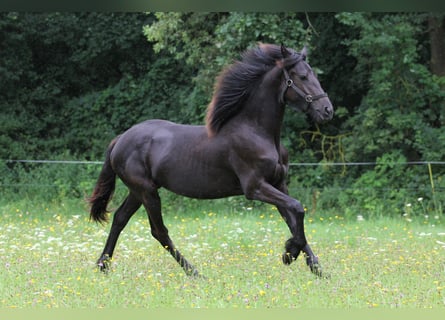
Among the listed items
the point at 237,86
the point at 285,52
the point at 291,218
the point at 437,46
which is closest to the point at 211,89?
the point at 437,46

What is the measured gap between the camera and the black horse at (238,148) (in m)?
5.81

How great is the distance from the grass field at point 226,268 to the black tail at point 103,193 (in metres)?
0.48

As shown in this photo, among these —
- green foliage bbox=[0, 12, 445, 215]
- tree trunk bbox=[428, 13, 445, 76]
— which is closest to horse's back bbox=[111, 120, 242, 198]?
green foliage bbox=[0, 12, 445, 215]

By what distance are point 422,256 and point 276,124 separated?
2.28 meters

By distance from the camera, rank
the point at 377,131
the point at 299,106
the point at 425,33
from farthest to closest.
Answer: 1. the point at 425,33
2. the point at 377,131
3. the point at 299,106

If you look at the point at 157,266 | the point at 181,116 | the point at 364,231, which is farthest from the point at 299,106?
the point at 181,116

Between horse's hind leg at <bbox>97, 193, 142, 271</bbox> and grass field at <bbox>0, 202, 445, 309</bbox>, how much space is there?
0.43 ft

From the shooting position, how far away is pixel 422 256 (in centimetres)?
696

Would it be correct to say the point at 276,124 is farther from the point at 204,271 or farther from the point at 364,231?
the point at 364,231

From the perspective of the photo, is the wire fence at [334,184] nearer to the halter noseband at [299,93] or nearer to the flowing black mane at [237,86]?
the flowing black mane at [237,86]

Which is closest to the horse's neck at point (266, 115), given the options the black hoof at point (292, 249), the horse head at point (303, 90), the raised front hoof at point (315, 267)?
the horse head at point (303, 90)

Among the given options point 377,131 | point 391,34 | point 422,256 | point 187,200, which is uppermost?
point 391,34

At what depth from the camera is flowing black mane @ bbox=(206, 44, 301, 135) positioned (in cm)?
609

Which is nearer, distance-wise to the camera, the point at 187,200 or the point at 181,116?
the point at 187,200
